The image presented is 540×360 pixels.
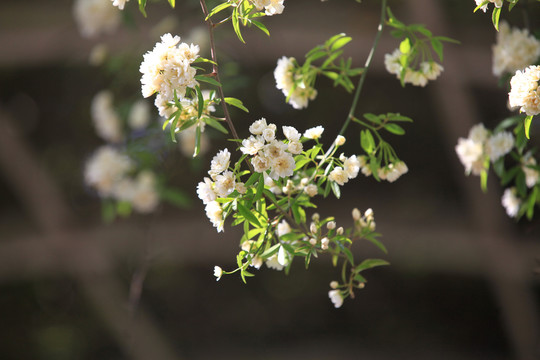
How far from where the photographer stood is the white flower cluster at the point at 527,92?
830 millimetres

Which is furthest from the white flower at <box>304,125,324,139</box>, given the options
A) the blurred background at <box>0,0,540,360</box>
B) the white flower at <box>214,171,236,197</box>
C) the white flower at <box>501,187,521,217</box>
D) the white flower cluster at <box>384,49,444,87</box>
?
the blurred background at <box>0,0,540,360</box>

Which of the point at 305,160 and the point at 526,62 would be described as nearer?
the point at 305,160

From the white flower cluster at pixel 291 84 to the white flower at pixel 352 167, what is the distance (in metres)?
0.25

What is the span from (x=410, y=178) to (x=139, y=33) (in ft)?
4.93

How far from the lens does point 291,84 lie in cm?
110

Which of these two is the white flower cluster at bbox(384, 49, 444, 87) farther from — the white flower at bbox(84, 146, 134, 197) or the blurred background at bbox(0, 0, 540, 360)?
the blurred background at bbox(0, 0, 540, 360)

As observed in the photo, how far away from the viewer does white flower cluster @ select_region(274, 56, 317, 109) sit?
3.57 ft

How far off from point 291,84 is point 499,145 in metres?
0.48

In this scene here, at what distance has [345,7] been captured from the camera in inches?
98.2

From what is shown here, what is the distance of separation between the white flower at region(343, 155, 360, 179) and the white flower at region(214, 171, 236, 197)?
0.62 ft

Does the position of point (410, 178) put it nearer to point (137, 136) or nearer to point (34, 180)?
point (137, 136)

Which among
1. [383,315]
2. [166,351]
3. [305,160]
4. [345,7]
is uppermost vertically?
[345,7]

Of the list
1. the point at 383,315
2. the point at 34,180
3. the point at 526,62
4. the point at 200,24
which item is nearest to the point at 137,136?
the point at 200,24

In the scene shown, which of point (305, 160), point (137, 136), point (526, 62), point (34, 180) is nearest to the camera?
point (305, 160)
